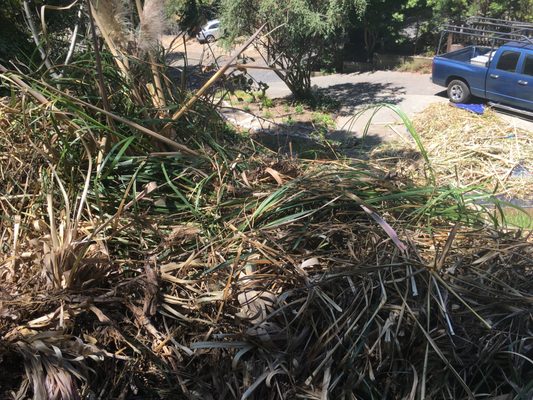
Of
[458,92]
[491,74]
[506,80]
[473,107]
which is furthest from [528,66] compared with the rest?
[458,92]

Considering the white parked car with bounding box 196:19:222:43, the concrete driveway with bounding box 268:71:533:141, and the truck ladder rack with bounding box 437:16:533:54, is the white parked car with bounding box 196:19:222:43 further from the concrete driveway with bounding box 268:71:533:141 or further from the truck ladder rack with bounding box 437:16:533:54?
the truck ladder rack with bounding box 437:16:533:54

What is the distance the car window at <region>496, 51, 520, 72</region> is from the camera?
12141 millimetres

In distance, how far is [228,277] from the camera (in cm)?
179

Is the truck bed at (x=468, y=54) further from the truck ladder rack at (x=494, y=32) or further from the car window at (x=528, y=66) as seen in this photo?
the car window at (x=528, y=66)

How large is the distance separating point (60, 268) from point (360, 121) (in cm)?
1208

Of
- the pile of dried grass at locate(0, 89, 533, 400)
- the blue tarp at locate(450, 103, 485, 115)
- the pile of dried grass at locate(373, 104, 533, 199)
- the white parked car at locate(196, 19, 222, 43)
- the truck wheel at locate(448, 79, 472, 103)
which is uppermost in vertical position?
the white parked car at locate(196, 19, 222, 43)

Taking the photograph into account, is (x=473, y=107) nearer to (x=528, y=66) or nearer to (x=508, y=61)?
(x=508, y=61)

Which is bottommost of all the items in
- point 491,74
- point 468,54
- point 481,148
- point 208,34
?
point 481,148

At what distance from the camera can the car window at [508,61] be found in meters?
12.1

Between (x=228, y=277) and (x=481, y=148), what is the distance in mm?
9069

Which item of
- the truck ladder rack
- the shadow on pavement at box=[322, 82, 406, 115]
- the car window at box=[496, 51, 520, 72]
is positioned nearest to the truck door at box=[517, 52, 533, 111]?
the car window at box=[496, 51, 520, 72]

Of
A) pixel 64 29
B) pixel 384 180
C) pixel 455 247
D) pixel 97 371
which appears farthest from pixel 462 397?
pixel 64 29

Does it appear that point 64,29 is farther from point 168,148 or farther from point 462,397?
point 462,397

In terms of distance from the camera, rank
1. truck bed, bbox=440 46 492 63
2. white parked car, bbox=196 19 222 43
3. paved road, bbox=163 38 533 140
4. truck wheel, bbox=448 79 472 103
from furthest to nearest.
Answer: truck bed, bbox=440 46 492 63 → truck wheel, bbox=448 79 472 103 → paved road, bbox=163 38 533 140 → white parked car, bbox=196 19 222 43
